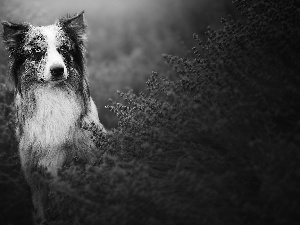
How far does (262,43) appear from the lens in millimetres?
2777

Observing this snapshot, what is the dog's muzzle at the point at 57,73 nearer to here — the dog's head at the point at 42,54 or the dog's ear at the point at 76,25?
the dog's head at the point at 42,54

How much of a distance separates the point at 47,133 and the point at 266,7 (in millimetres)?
2131

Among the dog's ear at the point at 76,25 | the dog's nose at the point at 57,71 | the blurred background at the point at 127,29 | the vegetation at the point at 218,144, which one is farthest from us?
the blurred background at the point at 127,29

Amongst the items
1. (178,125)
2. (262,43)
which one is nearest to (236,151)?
(178,125)

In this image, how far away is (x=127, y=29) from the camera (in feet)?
37.6

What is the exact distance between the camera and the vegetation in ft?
6.51

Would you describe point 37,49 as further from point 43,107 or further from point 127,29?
point 127,29

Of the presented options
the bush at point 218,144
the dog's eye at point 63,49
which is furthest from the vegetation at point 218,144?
the dog's eye at point 63,49

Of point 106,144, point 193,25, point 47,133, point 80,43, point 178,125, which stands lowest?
point 178,125

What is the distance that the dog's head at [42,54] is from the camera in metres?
3.38

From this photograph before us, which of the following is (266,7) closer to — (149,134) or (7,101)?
(149,134)

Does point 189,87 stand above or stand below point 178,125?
above

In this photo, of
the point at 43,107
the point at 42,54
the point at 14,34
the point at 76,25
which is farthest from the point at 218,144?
the point at 14,34

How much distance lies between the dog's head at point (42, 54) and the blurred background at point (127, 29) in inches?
81.9
